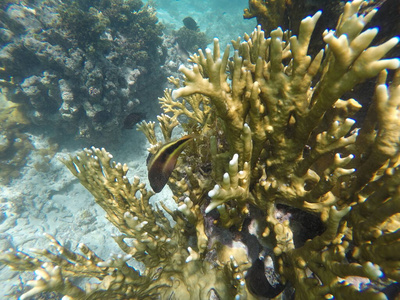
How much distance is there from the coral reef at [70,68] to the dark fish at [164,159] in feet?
24.9

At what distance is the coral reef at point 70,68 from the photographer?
8.04 meters

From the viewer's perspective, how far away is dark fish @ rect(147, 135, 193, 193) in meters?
1.79

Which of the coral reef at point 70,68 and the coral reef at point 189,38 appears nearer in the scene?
the coral reef at point 70,68

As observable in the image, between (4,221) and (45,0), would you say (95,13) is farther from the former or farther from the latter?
(4,221)

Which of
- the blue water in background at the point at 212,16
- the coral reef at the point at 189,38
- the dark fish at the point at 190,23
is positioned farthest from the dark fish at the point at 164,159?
the blue water in background at the point at 212,16

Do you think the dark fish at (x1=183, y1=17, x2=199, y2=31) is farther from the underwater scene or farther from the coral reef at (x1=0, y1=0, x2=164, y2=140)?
the underwater scene

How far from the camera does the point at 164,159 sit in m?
1.83

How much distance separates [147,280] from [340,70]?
2523 millimetres

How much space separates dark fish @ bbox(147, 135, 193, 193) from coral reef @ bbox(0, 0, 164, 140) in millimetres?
7600

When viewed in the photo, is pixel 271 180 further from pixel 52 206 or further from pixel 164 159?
pixel 52 206

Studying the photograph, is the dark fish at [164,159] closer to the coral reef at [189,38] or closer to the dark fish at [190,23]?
the coral reef at [189,38]

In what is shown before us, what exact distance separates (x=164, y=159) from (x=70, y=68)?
8497 millimetres

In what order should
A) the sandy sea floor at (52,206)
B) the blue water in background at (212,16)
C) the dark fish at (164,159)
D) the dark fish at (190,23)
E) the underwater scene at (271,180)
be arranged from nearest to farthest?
the underwater scene at (271,180) → the dark fish at (164,159) → the sandy sea floor at (52,206) → the dark fish at (190,23) → the blue water in background at (212,16)

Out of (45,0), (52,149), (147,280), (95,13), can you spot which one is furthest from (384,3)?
(45,0)
